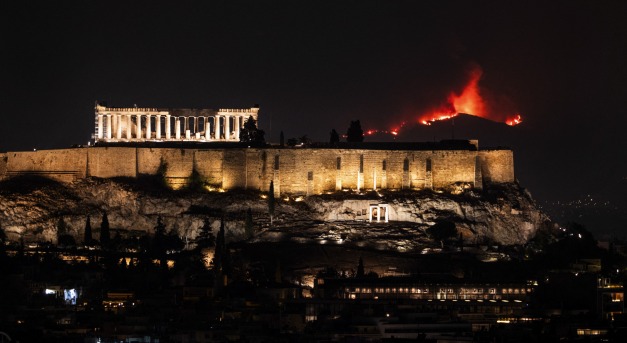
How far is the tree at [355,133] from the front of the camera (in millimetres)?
129375

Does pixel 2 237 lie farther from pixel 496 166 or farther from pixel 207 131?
pixel 496 166

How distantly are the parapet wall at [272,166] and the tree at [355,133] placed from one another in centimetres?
456

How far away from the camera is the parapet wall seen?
12319 cm

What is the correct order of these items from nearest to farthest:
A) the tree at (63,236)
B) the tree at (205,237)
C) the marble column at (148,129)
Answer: the tree at (205,237), the tree at (63,236), the marble column at (148,129)

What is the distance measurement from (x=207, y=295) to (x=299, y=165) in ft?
96.3

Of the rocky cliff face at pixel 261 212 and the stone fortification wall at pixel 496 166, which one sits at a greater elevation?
the stone fortification wall at pixel 496 166

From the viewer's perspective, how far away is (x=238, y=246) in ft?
366

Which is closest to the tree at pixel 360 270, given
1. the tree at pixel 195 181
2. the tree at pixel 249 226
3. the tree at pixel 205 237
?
the tree at pixel 205 237

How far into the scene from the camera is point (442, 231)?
116m

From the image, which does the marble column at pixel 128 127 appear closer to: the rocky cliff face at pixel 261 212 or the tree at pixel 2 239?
the rocky cliff face at pixel 261 212

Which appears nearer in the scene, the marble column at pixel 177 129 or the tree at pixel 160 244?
the tree at pixel 160 244

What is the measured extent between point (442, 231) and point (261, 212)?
10656 millimetres

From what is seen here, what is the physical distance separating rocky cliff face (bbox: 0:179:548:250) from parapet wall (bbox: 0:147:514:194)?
1.50 metres

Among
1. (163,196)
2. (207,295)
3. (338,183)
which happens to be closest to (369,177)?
(338,183)
